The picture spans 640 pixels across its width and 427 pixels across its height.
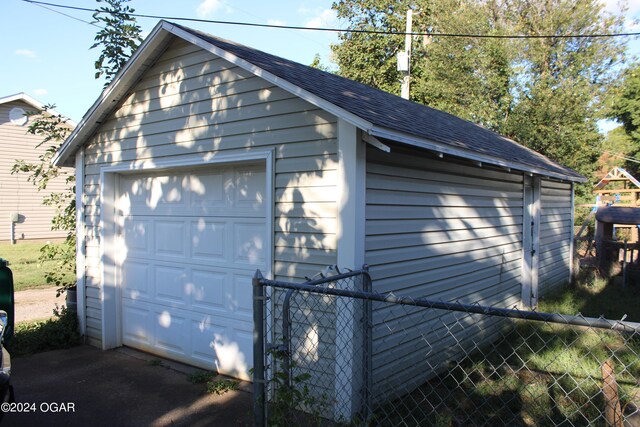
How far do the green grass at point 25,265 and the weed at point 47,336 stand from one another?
1.42 meters

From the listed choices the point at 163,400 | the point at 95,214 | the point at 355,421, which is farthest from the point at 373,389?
the point at 95,214

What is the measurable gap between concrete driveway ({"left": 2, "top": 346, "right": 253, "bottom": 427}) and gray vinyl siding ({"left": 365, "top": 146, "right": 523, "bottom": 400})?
1.55 meters

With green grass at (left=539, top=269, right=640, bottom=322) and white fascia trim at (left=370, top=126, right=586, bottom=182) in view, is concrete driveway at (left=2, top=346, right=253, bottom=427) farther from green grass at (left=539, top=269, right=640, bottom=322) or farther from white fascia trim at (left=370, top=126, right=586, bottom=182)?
green grass at (left=539, top=269, right=640, bottom=322)

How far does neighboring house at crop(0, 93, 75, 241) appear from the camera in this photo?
18562mm

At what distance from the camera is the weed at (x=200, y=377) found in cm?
518

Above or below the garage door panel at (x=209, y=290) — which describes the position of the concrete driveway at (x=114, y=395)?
below

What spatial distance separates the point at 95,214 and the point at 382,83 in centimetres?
1970

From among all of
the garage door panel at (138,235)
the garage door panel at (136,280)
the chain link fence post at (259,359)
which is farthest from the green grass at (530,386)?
the garage door panel at (138,235)

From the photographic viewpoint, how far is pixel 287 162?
14.9 feet

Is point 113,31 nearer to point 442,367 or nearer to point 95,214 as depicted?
point 95,214

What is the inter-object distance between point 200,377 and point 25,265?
10.4 metres

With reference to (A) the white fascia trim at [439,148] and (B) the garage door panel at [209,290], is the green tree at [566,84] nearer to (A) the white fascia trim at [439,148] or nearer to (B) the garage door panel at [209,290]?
(A) the white fascia trim at [439,148]

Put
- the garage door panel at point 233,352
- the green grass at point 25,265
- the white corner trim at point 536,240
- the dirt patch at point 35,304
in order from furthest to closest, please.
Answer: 1. the green grass at point 25,265
2. the white corner trim at point 536,240
3. the dirt patch at point 35,304
4. the garage door panel at point 233,352

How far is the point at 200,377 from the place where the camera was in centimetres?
523
